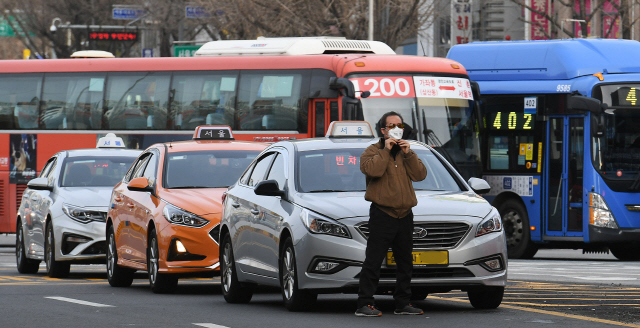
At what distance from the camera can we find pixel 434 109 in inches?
843

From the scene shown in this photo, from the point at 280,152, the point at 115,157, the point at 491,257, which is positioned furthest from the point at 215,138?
the point at 491,257

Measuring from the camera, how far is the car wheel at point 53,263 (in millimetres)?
15981

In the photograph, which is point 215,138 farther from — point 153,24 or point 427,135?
point 153,24

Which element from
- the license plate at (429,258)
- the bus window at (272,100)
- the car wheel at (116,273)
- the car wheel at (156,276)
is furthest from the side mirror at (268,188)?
the bus window at (272,100)

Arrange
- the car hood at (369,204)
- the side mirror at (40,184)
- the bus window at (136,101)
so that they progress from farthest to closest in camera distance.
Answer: the bus window at (136,101), the side mirror at (40,184), the car hood at (369,204)

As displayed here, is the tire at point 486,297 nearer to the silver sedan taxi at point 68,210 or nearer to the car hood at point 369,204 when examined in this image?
the car hood at point 369,204

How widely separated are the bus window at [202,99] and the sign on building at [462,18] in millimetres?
20865

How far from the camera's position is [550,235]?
2091cm

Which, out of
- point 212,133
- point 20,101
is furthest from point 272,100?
point 212,133

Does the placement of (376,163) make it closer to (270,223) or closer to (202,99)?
(270,223)

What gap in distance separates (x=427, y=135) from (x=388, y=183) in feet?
37.6

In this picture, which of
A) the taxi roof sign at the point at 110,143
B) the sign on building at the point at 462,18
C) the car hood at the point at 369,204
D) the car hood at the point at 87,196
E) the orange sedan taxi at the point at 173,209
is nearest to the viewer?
the car hood at the point at 369,204

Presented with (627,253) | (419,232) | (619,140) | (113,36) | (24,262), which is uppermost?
(113,36)

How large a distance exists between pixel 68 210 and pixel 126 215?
79.5 inches
